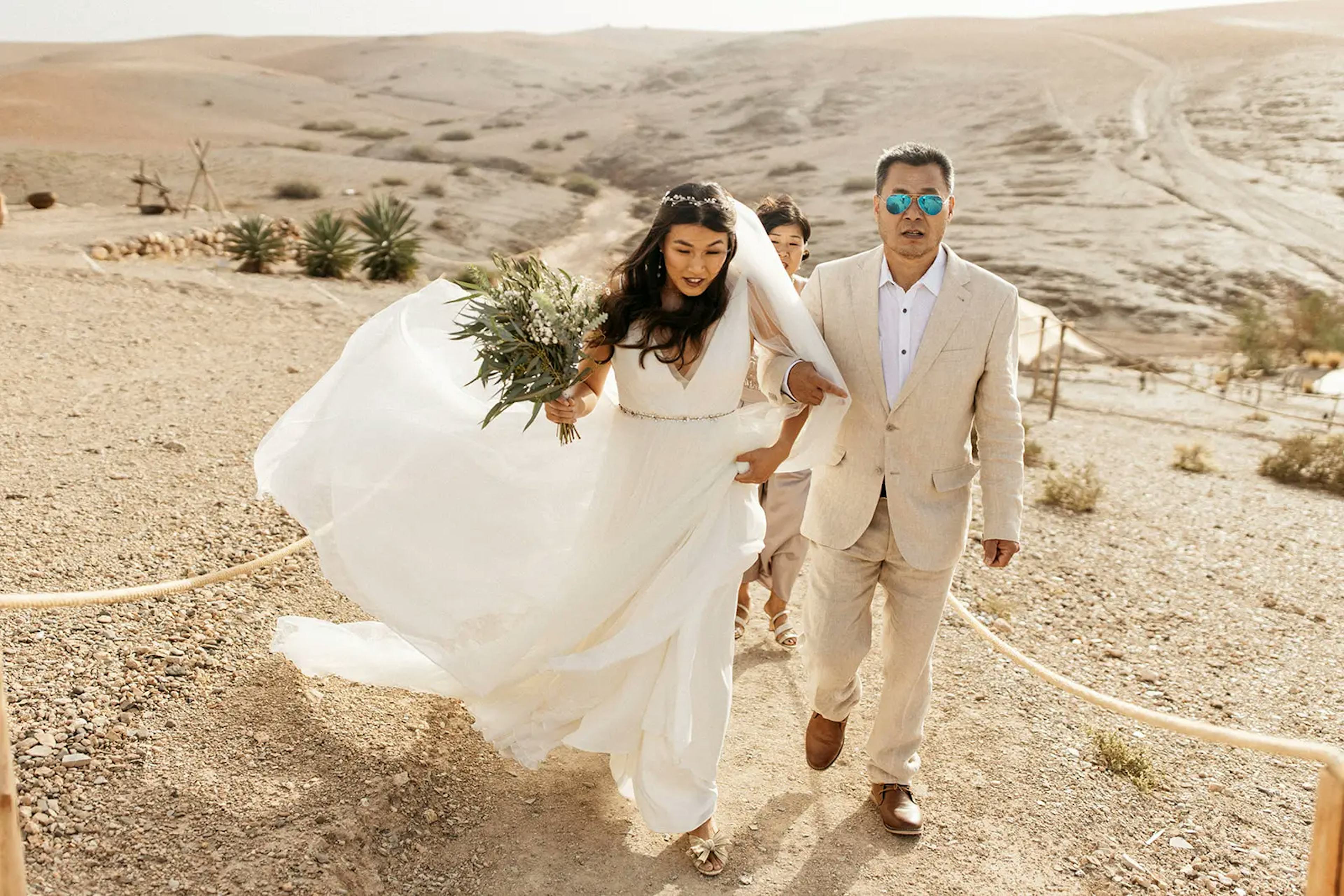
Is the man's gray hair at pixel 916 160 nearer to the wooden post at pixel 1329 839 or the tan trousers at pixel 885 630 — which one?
the tan trousers at pixel 885 630

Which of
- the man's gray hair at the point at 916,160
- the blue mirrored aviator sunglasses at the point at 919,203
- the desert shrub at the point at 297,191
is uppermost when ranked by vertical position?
the man's gray hair at the point at 916,160

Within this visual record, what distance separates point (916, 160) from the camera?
3.33 meters

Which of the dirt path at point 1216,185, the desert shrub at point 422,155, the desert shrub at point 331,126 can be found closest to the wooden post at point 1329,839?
the dirt path at point 1216,185

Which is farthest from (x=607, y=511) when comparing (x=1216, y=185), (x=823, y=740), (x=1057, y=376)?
(x=1216, y=185)

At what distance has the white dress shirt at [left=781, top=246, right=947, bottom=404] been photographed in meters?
3.52

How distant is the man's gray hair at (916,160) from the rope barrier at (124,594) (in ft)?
8.21

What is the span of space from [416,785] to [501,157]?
116 ft

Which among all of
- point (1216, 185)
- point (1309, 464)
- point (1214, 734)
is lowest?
point (1309, 464)

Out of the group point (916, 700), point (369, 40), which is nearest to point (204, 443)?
point (916, 700)

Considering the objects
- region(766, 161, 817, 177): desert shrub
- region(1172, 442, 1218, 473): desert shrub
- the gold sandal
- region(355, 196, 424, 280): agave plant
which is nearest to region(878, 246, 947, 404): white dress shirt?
the gold sandal

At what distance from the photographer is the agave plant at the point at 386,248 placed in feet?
53.7

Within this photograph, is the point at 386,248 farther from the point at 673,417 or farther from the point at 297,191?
the point at 673,417

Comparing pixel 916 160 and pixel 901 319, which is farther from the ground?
pixel 916 160

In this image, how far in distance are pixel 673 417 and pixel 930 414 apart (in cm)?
88
